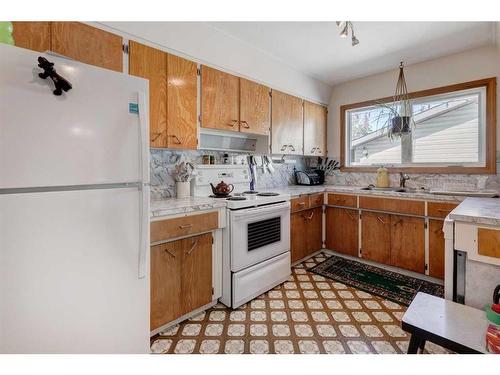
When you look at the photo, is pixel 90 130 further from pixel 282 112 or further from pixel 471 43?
pixel 471 43

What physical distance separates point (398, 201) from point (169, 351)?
256 centimetres

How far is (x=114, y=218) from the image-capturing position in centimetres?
123

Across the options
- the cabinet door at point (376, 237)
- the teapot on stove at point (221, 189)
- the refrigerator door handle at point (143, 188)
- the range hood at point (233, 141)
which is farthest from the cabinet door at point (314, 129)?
the refrigerator door handle at point (143, 188)

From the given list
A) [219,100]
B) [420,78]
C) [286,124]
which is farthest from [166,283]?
[420,78]

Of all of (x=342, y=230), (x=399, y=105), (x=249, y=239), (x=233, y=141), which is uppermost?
(x=399, y=105)

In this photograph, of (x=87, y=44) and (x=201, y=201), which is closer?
(x=87, y=44)

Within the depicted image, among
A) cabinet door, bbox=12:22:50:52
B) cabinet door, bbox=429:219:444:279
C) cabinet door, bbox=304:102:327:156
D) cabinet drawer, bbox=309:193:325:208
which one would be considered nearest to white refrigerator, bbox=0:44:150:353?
cabinet door, bbox=12:22:50:52

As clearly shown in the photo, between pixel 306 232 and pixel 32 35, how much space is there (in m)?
2.91

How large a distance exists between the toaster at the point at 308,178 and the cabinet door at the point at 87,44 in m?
2.61

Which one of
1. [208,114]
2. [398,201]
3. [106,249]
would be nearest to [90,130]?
[106,249]

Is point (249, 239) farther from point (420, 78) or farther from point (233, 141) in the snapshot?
point (420, 78)

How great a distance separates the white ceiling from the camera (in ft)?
7.44

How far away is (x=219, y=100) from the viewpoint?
2.38 meters

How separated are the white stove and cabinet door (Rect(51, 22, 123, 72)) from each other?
110 cm
